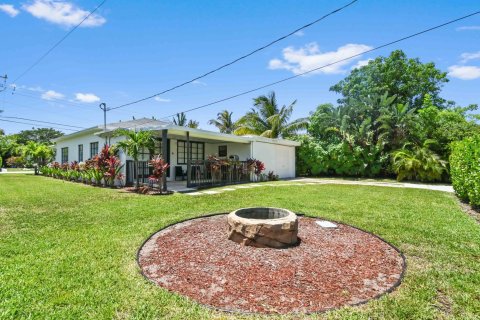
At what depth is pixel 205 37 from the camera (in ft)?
36.2

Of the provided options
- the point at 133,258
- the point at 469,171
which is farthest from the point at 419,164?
the point at 133,258

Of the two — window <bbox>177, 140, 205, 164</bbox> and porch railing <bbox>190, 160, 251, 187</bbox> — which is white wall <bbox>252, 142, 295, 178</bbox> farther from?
window <bbox>177, 140, 205, 164</bbox>

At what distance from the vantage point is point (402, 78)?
72.6 ft

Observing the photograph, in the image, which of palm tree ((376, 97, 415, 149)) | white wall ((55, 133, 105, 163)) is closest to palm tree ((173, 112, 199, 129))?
white wall ((55, 133, 105, 163))

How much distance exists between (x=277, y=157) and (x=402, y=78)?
13873 mm

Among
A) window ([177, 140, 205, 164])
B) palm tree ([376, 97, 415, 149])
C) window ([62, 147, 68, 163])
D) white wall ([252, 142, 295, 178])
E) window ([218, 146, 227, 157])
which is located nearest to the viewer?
window ([177, 140, 205, 164])

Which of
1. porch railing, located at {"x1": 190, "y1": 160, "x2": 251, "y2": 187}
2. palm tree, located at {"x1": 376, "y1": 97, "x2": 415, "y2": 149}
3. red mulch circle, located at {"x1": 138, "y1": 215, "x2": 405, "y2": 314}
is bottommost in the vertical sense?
red mulch circle, located at {"x1": 138, "y1": 215, "x2": 405, "y2": 314}

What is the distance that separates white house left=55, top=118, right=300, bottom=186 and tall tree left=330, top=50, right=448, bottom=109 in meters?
9.34

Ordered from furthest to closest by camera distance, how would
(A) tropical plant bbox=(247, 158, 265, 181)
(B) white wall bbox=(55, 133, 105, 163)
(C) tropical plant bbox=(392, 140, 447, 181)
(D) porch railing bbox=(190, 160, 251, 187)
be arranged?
(B) white wall bbox=(55, 133, 105, 163)
(A) tropical plant bbox=(247, 158, 265, 181)
(C) tropical plant bbox=(392, 140, 447, 181)
(D) porch railing bbox=(190, 160, 251, 187)

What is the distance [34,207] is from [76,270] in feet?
16.6

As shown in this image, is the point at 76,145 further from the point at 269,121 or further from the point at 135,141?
the point at 269,121

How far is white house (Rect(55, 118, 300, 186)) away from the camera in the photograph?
12.7m

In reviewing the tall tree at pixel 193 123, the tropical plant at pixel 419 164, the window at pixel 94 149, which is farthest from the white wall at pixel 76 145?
the tropical plant at pixel 419 164

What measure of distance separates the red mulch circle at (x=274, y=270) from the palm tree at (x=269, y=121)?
16661 mm
